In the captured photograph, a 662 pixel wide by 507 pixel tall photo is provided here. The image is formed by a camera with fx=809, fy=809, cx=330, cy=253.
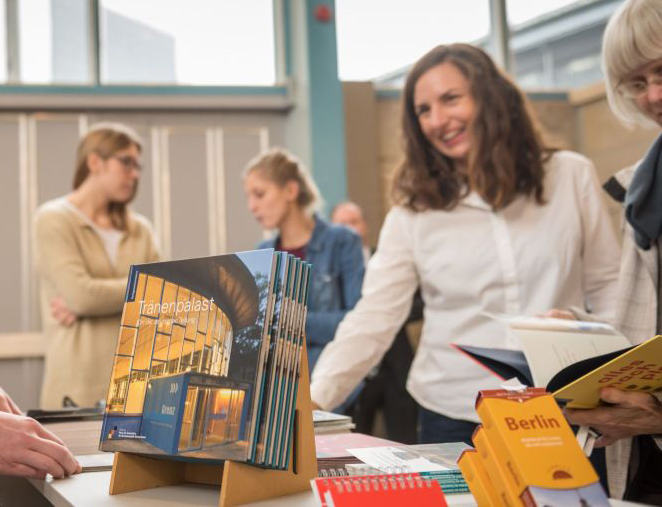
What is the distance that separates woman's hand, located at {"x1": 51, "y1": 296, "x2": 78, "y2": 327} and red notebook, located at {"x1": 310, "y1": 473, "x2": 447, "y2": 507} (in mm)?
2414

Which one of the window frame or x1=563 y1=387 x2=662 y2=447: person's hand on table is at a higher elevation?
the window frame

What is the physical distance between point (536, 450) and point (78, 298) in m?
2.47

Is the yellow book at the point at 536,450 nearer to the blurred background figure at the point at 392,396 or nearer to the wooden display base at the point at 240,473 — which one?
the wooden display base at the point at 240,473

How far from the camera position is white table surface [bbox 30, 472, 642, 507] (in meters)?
0.91

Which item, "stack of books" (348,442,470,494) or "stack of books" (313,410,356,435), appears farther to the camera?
"stack of books" (313,410,356,435)

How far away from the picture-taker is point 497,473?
2.44ft

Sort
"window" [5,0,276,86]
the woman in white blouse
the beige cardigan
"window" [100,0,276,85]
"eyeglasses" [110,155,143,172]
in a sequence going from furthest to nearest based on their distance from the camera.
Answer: "window" [100,0,276,85], "window" [5,0,276,86], "eyeglasses" [110,155,143,172], the beige cardigan, the woman in white blouse

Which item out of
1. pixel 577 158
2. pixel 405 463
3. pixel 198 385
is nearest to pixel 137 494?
pixel 198 385

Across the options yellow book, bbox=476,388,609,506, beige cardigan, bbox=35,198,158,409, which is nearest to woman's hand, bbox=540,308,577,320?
yellow book, bbox=476,388,609,506

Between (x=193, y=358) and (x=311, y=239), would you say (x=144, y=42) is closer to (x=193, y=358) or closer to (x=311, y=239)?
(x=311, y=239)

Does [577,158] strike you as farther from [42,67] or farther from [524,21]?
[524,21]

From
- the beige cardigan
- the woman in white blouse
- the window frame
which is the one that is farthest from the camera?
the window frame

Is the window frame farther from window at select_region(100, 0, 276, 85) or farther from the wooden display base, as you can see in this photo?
the wooden display base

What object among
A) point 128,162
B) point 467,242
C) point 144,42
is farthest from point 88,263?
point 144,42
